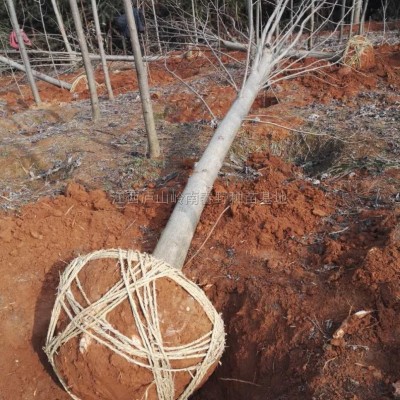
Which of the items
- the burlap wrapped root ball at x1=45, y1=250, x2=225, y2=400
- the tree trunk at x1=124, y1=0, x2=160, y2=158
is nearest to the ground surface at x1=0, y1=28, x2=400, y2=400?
the tree trunk at x1=124, y1=0, x2=160, y2=158

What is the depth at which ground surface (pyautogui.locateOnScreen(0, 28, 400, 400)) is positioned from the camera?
244 centimetres

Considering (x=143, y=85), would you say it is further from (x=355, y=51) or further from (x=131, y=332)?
(x=355, y=51)

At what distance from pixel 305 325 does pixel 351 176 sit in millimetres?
1960

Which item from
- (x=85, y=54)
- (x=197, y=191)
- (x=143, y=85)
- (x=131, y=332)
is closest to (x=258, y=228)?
(x=197, y=191)

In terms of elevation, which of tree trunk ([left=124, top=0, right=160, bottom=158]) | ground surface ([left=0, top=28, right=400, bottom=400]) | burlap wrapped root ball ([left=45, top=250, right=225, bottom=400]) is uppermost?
tree trunk ([left=124, top=0, right=160, bottom=158])

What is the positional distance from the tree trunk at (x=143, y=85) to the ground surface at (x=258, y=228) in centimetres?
23

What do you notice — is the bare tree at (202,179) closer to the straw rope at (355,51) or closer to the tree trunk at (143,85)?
the tree trunk at (143,85)

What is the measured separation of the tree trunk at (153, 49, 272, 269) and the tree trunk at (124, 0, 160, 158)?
2.66 feet

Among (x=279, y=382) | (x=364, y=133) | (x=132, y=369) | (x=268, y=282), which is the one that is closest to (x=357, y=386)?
(x=279, y=382)

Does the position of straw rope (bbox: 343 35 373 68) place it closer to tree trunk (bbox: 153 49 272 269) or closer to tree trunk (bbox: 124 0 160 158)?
tree trunk (bbox: 153 49 272 269)

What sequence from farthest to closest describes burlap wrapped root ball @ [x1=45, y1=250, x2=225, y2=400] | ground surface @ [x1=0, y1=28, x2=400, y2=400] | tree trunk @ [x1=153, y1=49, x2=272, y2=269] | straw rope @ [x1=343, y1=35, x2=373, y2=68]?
straw rope @ [x1=343, y1=35, x2=373, y2=68]
tree trunk @ [x1=153, y1=49, x2=272, y2=269]
ground surface @ [x1=0, y1=28, x2=400, y2=400]
burlap wrapped root ball @ [x1=45, y1=250, x2=225, y2=400]

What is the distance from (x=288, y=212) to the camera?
3520 millimetres

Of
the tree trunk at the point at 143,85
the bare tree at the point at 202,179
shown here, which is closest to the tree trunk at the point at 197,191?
the bare tree at the point at 202,179

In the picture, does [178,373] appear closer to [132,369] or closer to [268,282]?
[132,369]
